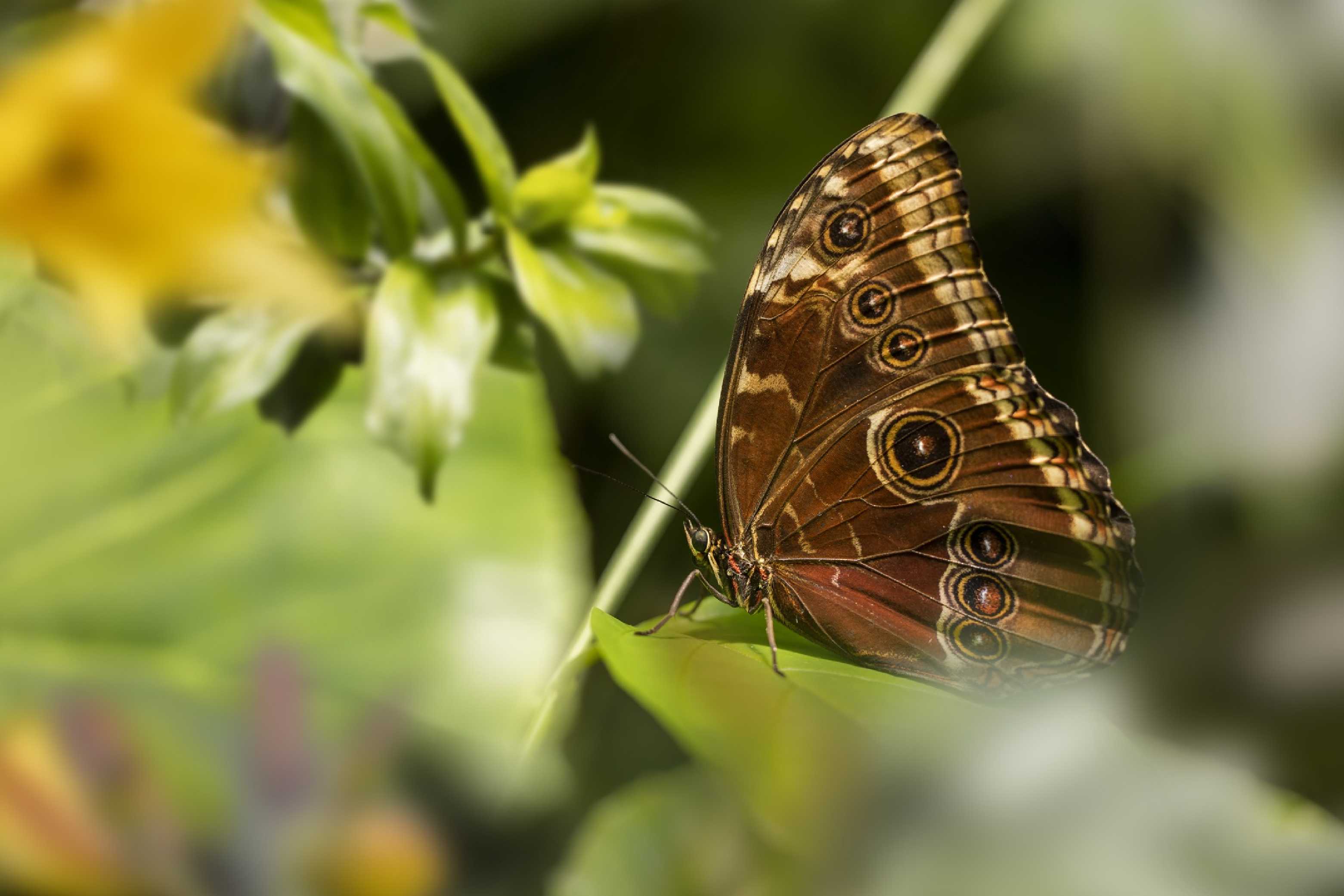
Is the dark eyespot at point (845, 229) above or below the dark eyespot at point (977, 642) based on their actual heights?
above

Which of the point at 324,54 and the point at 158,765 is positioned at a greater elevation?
the point at 324,54

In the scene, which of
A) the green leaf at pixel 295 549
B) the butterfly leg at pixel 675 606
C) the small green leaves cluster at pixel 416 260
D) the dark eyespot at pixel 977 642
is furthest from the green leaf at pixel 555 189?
the dark eyespot at pixel 977 642

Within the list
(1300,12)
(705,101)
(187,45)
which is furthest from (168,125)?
(1300,12)

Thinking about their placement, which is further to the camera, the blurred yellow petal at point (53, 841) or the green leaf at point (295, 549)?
the green leaf at point (295, 549)

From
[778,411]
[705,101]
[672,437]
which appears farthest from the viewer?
→ [705,101]

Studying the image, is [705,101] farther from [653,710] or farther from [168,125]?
[653,710]

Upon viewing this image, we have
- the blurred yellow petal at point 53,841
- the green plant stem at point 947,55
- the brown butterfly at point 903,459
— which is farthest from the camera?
the green plant stem at point 947,55

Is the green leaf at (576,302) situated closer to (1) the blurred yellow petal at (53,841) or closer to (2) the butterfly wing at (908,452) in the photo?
(2) the butterfly wing at (908,452)
